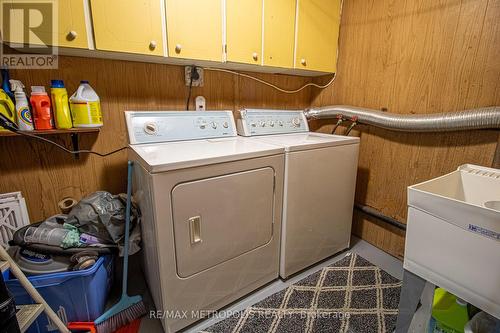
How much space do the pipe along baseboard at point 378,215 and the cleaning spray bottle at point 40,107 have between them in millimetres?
2286

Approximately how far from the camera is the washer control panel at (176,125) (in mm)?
1433

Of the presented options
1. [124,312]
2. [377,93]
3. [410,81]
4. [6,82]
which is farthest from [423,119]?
[6,82]

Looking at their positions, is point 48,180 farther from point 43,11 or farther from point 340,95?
point 340,95

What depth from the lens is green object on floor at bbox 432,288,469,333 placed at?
938 millimetres

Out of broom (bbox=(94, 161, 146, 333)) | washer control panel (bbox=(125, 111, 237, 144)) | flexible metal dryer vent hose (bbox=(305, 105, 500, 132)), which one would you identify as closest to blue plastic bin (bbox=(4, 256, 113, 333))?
broom (bbox=(94, 161, 146, 333))

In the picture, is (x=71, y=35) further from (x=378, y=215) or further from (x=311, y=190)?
(x=378, y=215)

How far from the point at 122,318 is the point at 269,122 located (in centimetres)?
158

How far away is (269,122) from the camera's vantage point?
1.95 metres

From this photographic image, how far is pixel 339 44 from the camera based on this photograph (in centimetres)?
210

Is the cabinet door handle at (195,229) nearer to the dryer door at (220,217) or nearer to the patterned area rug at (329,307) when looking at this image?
the dryer door at (220,217)

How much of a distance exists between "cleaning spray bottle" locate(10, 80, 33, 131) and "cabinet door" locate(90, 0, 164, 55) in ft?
1.53

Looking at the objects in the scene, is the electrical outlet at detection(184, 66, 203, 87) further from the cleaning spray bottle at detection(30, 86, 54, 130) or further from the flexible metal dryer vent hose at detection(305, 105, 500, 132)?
the flexible metal dryer vent hose at detection(305, 105, 500, 132)

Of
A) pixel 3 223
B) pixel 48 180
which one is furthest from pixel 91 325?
pixel 48 180

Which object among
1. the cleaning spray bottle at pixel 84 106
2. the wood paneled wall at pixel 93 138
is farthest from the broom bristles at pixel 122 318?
the cleaning spray bottle at pixel 84 106
